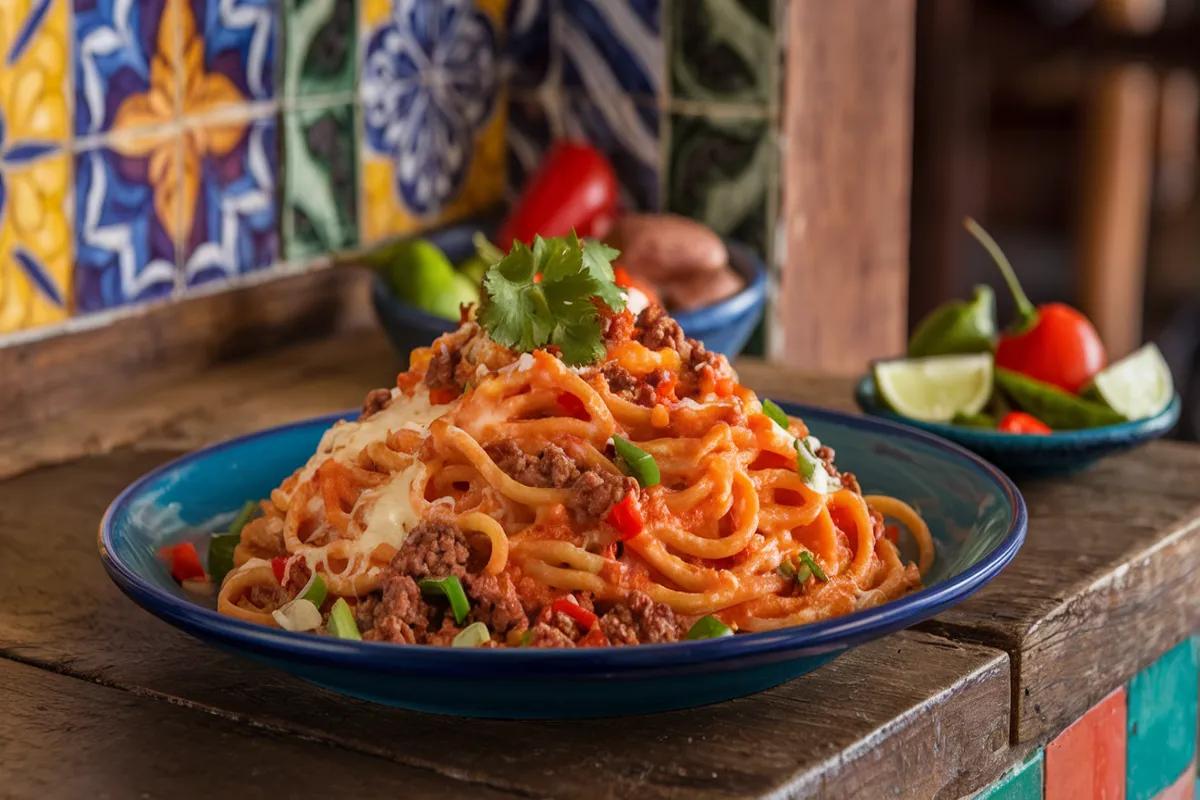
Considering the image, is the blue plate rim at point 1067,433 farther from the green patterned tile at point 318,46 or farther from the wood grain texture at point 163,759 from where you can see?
the green patterned tile at point 318,46

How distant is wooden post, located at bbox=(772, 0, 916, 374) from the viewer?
295 centimetres

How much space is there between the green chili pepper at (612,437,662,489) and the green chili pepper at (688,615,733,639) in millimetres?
124

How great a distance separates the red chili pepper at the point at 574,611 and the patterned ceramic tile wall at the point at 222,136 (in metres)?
1.24

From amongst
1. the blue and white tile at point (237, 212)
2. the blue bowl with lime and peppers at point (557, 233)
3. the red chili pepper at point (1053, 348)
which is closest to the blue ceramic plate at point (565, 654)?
the red chili pepper at point (1053, 348)

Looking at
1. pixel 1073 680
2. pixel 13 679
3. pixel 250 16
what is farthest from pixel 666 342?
pixel 250 16

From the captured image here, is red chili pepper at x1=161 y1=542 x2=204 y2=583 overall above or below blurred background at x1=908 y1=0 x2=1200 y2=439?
above

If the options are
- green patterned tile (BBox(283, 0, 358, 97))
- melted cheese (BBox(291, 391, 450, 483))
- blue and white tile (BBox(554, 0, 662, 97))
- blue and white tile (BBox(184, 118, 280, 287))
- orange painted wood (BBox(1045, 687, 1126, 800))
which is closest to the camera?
melted cheese (BBox(291, 391, 450, 483))

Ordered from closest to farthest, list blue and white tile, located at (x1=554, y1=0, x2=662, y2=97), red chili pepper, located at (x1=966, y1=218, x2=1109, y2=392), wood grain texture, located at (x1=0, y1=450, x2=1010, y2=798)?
wood grain texture, located at (x1=0, y1=450, x2=1010, y2=798) < red chili pepper, located at (x1=966, y1=218, x2=1109, y2=392) < blue and white tile, located at (x1=554, y1=0, x2=662, y2=97)

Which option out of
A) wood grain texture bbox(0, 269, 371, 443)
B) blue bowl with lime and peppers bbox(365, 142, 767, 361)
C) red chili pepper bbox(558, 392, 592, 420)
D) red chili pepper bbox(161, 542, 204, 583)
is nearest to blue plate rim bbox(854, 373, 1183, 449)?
blue bowl with lime and peppers bbox(365, 142, 767, 361)

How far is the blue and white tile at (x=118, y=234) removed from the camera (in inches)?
91.7

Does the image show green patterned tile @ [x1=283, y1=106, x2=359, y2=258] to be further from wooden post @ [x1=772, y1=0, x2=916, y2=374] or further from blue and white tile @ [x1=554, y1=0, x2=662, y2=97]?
wooden post @ [x1=772, y1=0, x2=916, y2=374]

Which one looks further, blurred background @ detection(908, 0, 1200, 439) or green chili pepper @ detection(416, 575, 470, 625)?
blurred background @ detection(908, 0, 1200, 439)

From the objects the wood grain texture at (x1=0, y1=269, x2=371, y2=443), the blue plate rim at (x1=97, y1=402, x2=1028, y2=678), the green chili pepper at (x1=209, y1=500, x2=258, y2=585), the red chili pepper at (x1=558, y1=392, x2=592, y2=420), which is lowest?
the wood grain texture at (x1=0, y1=269, x2=371, y2=443)

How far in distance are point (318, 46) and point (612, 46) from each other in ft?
2.01
